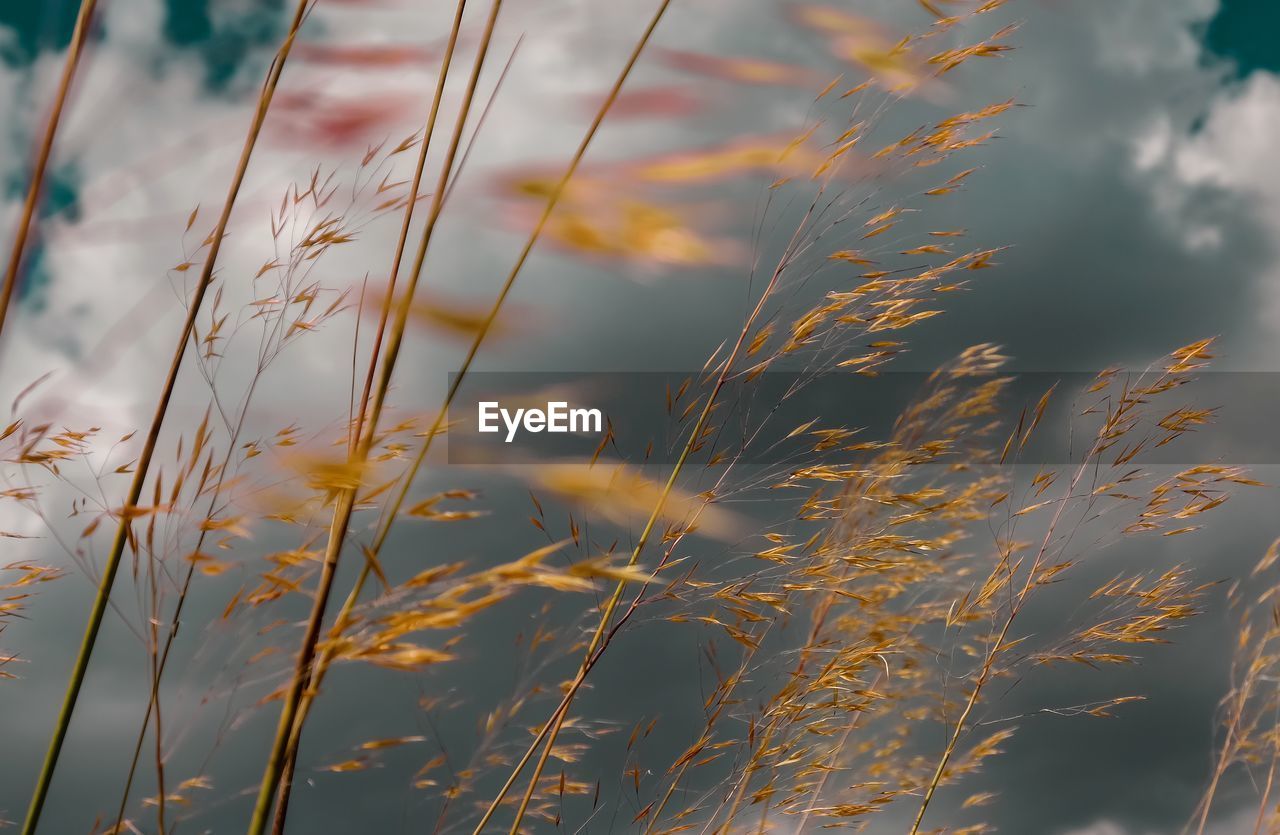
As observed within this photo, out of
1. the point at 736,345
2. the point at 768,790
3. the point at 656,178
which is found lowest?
the point at 768,790

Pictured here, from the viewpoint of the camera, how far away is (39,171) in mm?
717

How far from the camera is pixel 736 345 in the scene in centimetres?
158

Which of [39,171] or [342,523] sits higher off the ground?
[39,171]

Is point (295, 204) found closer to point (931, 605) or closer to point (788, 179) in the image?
point (788, 179)

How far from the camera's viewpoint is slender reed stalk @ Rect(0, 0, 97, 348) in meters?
0.72

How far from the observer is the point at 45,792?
83 centimetres

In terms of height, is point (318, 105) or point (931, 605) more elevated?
point (318, 105)

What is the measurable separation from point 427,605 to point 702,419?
0.77 meters

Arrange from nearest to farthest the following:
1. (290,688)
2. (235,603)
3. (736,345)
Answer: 1. (290,688)
2. (235,603)
3. (736,345)

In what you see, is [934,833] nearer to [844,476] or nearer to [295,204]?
[844,476]

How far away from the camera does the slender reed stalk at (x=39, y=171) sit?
2.35 feet

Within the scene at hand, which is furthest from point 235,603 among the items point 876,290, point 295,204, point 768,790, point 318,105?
point 768,790

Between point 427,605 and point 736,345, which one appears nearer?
point 427,605

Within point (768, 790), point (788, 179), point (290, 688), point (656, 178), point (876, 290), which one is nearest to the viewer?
point (656, 178)
